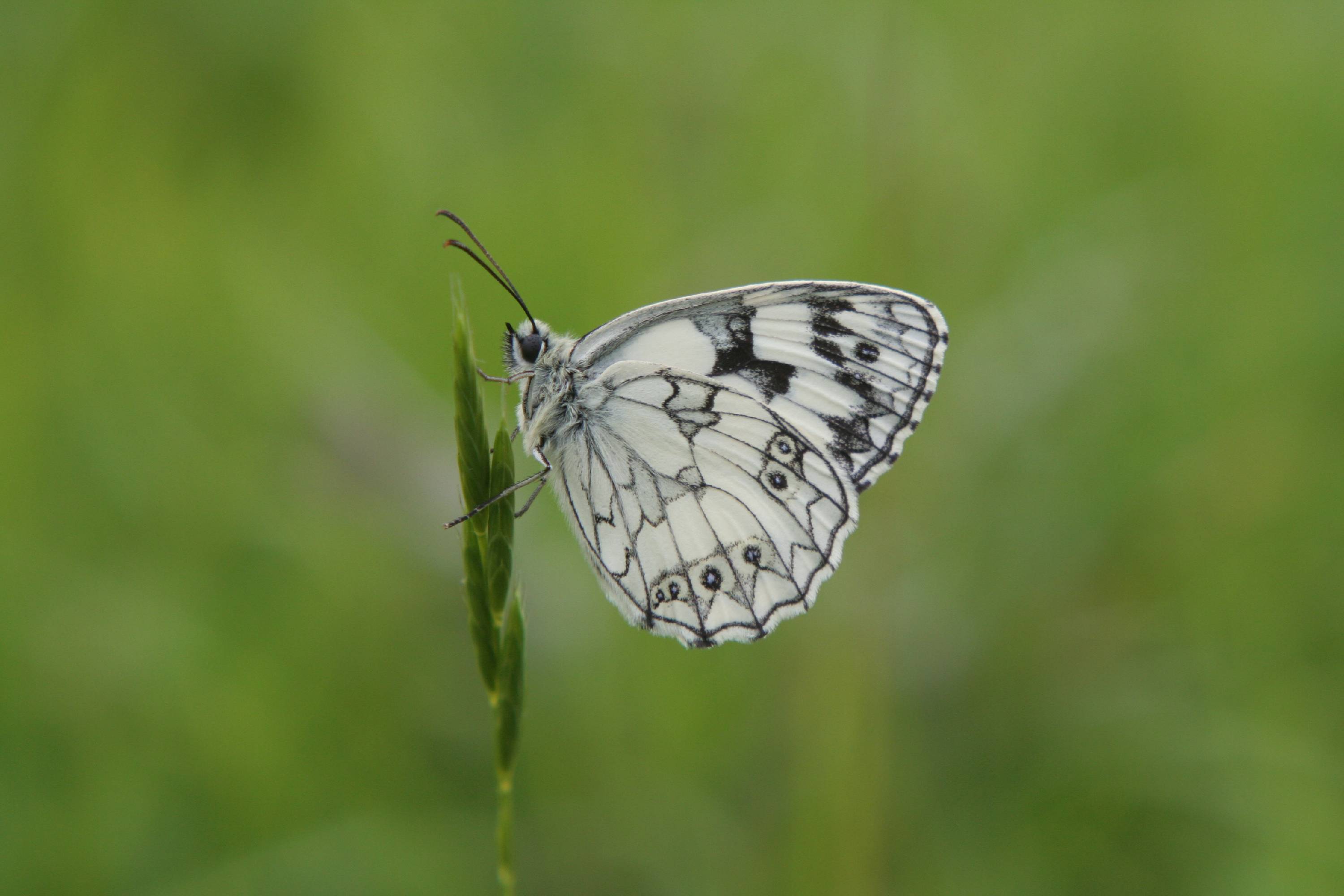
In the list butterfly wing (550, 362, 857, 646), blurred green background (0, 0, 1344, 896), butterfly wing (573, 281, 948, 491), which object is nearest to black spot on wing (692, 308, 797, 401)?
butterfly wing (573, 281, 948, 491)

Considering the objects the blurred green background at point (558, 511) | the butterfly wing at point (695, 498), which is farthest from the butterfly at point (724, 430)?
the blurred green background at point (558, 511)

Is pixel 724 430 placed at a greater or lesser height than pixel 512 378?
lesser

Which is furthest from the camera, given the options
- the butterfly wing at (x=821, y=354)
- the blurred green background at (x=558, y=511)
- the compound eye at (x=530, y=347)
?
the blurred green background at (x=558, y=511)

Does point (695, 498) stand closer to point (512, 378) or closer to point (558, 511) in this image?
point (512, 378)

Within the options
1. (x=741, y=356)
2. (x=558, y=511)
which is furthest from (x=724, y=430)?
(x=558, y=511)

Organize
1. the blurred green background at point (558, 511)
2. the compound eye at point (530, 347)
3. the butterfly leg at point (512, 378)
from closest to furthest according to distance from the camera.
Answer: the butterfly leg at point (512, 378), the compound eye at point (530, 347), the blurred green background at point (558, 511)

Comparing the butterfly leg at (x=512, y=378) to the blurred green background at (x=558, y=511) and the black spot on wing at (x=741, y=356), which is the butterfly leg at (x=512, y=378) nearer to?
the black spot on wing at (x=741, y=356)

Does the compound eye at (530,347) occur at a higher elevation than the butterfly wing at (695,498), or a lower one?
higher

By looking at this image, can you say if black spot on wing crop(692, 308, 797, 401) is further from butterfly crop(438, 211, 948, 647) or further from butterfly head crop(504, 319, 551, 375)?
butterfly head crop(504, 319, 551, 375)
